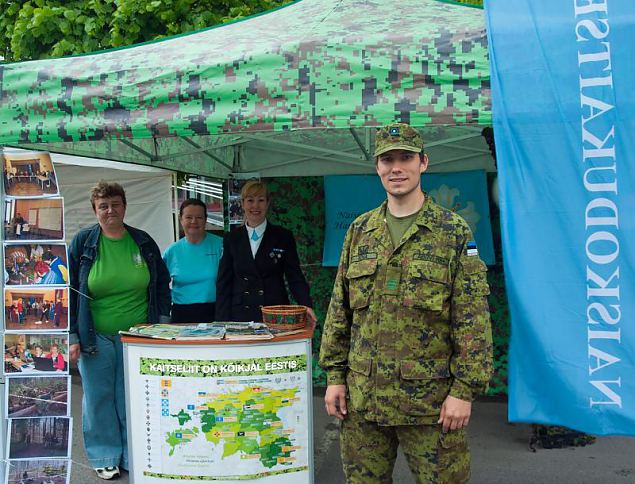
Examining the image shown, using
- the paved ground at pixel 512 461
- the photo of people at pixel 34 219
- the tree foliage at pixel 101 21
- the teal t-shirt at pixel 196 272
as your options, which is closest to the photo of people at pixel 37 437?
the paved ground at pixel 512 461

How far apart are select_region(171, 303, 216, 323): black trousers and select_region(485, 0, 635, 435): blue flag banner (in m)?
2.25

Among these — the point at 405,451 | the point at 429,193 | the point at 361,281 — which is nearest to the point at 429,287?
the point at 361,281

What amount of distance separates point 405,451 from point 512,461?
6.72ft

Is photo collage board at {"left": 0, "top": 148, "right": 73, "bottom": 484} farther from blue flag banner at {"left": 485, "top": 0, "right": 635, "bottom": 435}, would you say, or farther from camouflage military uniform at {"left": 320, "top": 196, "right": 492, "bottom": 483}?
blue flag banner at {"left": 485, "top": 0, "right": 635, "bottom": 435}

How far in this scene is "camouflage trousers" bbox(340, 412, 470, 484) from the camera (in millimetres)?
2301

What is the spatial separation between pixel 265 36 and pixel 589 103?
151cm

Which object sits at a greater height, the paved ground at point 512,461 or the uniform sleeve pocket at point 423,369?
the uniform sleeve pocket at point 423,369

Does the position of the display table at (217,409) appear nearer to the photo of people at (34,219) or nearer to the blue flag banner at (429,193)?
the photo of people at (34,219)

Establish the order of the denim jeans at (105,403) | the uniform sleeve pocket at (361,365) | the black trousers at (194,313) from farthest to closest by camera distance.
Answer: the black trousers at (194,313), the denim jeans at (105,403), the uniform sleeve pocket at (361,365)

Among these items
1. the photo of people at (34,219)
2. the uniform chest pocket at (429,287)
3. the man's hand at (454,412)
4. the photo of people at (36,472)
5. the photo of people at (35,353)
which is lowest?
the photo of people at (36,472)

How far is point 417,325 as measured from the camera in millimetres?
2295

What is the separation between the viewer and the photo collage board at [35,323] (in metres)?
3.20

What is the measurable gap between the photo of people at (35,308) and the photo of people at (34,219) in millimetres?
273

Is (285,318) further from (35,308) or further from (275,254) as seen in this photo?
(35,308)
